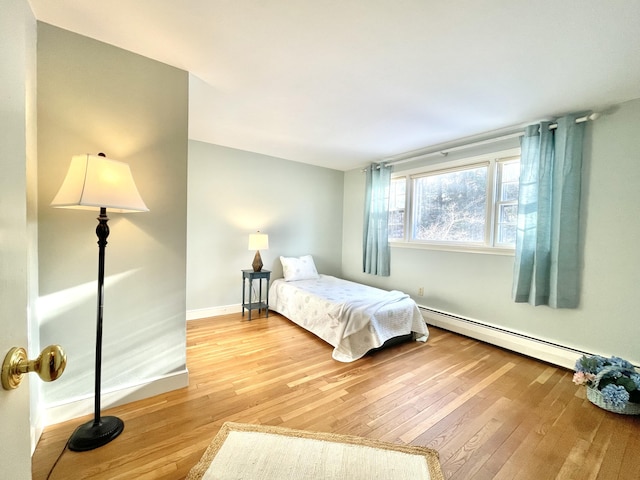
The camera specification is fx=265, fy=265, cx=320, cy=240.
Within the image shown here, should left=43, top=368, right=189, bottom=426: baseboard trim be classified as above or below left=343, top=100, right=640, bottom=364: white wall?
below

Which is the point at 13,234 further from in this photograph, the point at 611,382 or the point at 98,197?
the point at 611,382

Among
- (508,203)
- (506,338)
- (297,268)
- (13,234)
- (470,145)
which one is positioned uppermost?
(470,145)

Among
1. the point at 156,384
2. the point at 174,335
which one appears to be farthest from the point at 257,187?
the point at 156,384

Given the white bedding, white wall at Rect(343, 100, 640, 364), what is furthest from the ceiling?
the white bedding

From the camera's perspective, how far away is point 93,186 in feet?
4.38

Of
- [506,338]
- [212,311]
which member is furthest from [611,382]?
[212,311]

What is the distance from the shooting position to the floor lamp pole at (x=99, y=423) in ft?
4.79

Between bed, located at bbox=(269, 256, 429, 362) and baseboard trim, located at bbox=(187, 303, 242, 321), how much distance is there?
527 mm

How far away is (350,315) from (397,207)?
2.12m

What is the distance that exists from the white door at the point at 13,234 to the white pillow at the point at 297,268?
11.1 feet

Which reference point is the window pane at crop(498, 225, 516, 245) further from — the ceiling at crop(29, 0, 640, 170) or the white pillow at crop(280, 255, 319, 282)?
the white pillow at crop(280, 255, 319, 282)

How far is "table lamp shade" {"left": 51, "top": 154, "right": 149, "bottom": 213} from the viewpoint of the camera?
4.31ft

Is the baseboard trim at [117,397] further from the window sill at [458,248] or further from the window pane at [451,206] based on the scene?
the window pane at [451,206]

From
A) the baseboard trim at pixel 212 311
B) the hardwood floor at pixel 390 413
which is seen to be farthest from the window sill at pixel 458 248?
the baseboard trim at pixel 212 311
